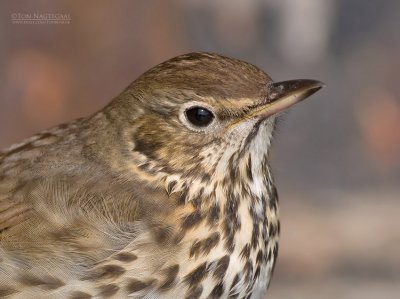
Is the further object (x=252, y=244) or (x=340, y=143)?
(x=340, y=143)

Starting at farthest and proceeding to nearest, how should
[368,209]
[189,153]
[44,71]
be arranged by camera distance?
1. [368,209]
2. [44,71]
3. [189,153]

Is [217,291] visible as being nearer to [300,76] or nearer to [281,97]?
[281,97]

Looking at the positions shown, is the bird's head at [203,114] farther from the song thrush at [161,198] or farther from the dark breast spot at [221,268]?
the dark breast spot at [221,268]

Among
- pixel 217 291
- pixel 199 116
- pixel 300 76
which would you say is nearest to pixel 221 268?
pixel 217 291

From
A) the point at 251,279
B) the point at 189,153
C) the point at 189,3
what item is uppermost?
the point at 189,3

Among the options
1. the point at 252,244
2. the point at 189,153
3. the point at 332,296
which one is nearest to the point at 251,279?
the point at 252,244

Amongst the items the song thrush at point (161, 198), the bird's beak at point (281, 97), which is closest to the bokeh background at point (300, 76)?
→ the song thrush at point (161, 198)

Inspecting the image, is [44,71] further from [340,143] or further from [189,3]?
[340,143]
